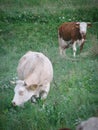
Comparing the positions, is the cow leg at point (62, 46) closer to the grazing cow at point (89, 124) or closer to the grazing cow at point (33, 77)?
the grazing cow at point (33, 77)

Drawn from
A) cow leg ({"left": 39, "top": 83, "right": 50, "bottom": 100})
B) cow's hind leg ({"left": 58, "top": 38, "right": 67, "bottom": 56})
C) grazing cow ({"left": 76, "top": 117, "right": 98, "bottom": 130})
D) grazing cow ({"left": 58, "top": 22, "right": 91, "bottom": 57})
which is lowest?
grazing cow ({"left": 76, "top": 117, "right": 98, "bottom": 130})

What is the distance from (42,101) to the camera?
4.10 metres

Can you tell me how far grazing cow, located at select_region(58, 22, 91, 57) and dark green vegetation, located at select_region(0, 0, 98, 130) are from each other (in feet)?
0.15

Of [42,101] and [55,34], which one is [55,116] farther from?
[55,34]

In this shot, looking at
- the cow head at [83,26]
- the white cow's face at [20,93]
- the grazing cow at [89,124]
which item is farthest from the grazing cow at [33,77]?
the grazing cow at [89,124]

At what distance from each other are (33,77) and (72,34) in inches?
20.7

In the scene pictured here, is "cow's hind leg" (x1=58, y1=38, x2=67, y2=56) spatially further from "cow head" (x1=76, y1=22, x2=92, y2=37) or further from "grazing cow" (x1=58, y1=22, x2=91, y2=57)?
"cow head" (x1=76, y1=22, x2=92, y2=37)

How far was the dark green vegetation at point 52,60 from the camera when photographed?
4.01 meters

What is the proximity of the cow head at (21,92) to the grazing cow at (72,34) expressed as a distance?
17.6 inches

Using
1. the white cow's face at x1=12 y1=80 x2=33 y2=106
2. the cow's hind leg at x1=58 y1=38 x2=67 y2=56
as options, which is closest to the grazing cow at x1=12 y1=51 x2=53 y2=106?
the white cow's face at x1=12 y1=80 x2=33 y2=106

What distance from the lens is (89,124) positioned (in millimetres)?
3660

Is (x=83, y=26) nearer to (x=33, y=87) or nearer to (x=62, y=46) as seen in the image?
(x=62, y=46)

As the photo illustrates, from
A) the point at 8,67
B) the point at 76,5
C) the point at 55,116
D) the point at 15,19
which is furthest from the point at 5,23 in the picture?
the point at 55,116

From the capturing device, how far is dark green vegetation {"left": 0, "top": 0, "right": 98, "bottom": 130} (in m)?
4.01
